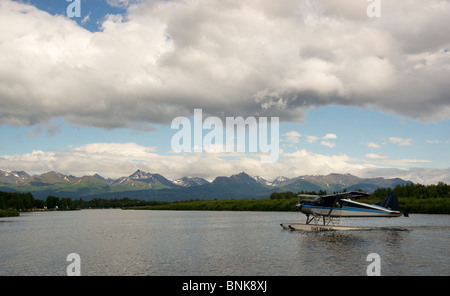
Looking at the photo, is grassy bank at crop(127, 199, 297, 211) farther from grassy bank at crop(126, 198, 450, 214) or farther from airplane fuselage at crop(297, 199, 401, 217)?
airplane fuselage at crop(297, 199, 401, 217)

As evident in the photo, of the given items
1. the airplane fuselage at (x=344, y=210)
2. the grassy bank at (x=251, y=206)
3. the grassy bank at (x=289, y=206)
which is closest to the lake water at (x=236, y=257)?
the airplane fuselage at (x=344, y=210)

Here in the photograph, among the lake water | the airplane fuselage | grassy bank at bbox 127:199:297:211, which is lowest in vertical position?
grassy bank at bbox 127:199:297:211

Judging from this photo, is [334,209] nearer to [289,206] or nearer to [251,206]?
[289,206]

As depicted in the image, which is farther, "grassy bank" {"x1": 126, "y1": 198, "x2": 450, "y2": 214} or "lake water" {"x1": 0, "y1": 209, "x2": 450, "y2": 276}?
"grassy bank" {"x1": 126, "y1": 198, "x2": 450, "y2": 214}

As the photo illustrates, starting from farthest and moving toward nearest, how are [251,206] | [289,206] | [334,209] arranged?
1. [251,206]
2. [289,206]
3. [334,209]

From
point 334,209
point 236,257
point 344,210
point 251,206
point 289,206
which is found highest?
point 334,209

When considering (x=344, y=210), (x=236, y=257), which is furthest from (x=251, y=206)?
(x=236, y=257)

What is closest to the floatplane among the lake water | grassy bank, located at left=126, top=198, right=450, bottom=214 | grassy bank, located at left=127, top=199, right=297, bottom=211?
the lake water

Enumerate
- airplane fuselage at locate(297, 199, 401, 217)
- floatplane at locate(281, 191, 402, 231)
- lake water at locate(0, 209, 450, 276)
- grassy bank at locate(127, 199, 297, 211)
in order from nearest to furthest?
lake water at locate(0, 209, 450, 276)
floatplane at locate(281, 191, 402, 231)
airplane fuselage at locate(297, 199, 401, 217)
grassy bank at locate(127, 199, 297, 211)

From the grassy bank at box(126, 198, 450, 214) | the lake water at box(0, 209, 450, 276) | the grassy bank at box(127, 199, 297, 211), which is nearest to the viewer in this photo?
the lake water at box(0, 209, 450, 276)

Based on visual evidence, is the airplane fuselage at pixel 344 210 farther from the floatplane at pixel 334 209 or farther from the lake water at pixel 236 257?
the lake water at pixel 236 257

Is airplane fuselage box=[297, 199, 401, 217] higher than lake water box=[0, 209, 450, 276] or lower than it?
higher
